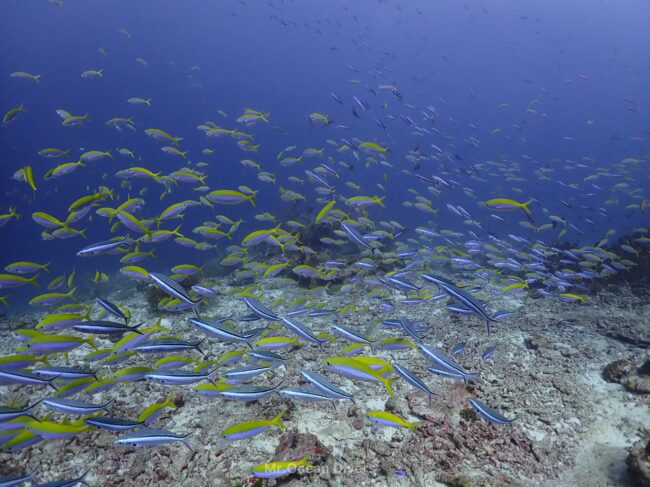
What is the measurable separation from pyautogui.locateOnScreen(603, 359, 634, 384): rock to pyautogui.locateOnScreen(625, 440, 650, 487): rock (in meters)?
2.53

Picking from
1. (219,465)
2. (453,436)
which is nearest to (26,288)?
(219,465)

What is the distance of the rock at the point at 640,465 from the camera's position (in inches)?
129

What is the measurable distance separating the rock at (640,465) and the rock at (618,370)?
253 cm

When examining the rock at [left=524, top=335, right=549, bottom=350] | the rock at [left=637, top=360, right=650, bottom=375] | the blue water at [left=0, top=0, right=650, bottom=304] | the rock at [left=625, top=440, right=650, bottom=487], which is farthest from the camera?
the blue water at [left=0, top=0, right=650, bottom=304]

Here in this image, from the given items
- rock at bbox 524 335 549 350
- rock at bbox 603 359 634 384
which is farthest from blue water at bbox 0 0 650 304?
rock at bbox 603 359 634 384

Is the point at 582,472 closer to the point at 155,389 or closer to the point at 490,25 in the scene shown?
the point at 155,389

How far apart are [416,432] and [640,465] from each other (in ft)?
7.42

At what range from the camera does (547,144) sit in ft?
443

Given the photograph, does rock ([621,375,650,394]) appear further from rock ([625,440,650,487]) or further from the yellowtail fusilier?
the yellowtail fusilier

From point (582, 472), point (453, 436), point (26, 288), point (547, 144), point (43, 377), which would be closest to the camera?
point (43, 377)

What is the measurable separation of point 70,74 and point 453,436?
573 feet

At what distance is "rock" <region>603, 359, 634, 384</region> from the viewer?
554cm

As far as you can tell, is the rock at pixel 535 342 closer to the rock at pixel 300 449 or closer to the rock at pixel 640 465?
the rock at pixel 640 465

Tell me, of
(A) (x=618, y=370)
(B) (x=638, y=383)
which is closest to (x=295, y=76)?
(A) (x=618, y=370)
